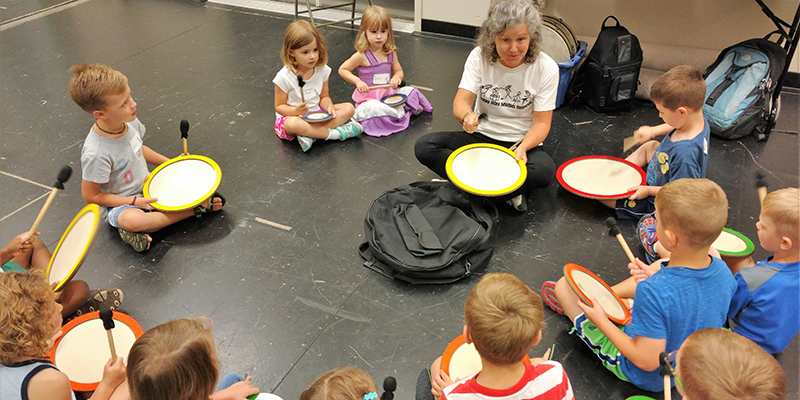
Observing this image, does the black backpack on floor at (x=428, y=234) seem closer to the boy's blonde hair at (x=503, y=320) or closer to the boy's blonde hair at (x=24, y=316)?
the boy's blonde hair at (x=503, y=320)

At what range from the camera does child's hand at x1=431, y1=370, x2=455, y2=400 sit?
162cm

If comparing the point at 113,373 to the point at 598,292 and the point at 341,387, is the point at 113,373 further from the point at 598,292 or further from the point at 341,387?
the point at 598,292

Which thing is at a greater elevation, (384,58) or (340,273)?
(384,58)

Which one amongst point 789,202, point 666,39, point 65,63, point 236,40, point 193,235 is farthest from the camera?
point 236,40

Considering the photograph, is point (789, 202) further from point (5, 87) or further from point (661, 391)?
point (5, 87)

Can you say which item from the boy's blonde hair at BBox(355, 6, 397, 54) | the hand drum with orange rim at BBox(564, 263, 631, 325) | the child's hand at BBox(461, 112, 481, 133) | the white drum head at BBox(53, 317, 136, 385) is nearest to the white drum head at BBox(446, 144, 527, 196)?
the child's hand at BBox(461, 112, 481, 133)

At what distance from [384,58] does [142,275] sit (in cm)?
209

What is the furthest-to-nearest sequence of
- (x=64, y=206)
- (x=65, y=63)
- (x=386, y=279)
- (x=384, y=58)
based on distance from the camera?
1. (x=65, y=63)
2. (x=384, y=58)
3. (x=64, y=206)
4. (x=386, y=279)

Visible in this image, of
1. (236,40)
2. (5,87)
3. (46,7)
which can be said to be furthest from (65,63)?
(46,7)

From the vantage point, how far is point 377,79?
3.64 metres

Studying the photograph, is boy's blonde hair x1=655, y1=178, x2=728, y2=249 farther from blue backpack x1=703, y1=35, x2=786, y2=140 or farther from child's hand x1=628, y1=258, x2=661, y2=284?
blue backpack x1=703, y1=35, x2=786, y2=140

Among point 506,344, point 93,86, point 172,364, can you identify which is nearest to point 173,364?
point 172,364

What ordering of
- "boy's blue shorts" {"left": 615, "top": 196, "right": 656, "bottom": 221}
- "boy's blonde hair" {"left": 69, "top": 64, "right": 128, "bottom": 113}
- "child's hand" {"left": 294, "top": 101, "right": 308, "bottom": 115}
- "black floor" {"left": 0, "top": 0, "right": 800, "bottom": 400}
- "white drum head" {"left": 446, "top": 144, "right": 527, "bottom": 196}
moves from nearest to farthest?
"black floor" {"left": 0, "top": 0, "right": 800, "bottom": 400} → "boy's blonde hair" {"left": 69, "top": 64, "right": 128, "bottom": 113} → "white drum head" {"left": 446, "top": 144, "right": 527, "bottom": 196} → "boy's blue shorts" {"left": 615, "top": 196, "right": 656, "bottom": 221} → "child's hand" {"left": 294, "top": 101, "right": 308, "bottom": 115}

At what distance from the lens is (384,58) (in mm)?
3604
